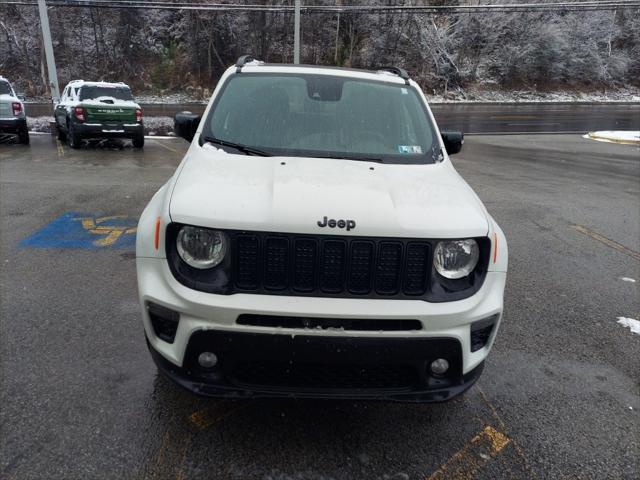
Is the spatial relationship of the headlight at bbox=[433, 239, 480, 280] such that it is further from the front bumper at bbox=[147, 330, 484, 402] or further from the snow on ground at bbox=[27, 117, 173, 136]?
the snow on ground at bbox=[27, 117, 173, 136]

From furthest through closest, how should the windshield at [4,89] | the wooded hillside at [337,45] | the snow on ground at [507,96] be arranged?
the wooded hillside at [337,45] < the snow on ground at [507,96] < the windshield at [4,89]

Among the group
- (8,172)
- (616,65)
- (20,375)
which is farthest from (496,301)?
(616,65)

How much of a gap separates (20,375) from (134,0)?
45.5m

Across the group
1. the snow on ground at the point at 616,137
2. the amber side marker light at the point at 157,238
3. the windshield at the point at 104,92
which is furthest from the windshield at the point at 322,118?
the snow on ground at the point at 616,137

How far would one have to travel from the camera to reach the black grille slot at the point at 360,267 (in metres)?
2.48

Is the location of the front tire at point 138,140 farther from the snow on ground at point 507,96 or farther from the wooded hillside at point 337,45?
the wooded hillside at point 337,45

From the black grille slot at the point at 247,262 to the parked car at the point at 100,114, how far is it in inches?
469

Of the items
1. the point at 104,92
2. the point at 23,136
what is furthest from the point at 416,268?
the point at 23,136

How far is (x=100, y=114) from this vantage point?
12.8 metres

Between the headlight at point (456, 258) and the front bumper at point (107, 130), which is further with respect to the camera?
the front bumper at point (107, 130)

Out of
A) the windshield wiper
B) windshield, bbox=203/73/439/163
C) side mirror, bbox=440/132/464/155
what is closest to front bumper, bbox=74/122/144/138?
windshield, bbox=203/73/439/163

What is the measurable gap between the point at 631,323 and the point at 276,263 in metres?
3.55

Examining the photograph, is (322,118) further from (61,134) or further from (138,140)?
(61,134)

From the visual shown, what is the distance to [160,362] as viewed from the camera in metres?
2.63
